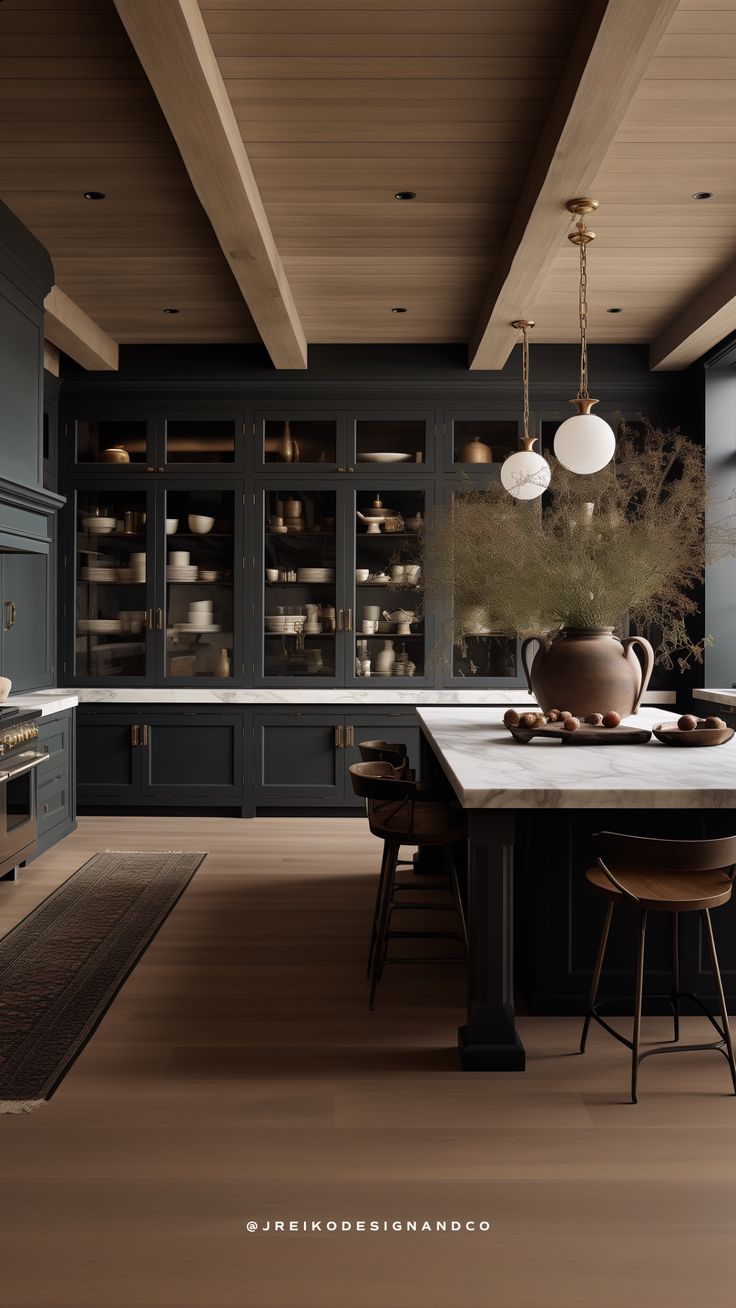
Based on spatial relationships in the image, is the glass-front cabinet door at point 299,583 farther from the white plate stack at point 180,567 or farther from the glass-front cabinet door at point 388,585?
the white plate stack at point 180,567

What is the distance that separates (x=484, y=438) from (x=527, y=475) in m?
2.14

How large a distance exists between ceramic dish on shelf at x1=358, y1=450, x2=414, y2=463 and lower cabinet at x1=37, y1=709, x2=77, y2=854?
229 cm

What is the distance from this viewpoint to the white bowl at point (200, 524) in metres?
6.12

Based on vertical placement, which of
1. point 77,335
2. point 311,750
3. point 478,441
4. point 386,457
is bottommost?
point 311,750

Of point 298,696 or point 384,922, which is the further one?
point 298,696

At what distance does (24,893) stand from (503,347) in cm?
374

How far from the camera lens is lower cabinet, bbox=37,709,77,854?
4.98 meters

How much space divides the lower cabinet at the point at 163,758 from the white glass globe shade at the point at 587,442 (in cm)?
314

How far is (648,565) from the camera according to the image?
3.58 meters

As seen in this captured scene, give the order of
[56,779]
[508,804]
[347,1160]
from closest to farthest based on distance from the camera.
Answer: [347,1160]
[508,804]
[56,779]

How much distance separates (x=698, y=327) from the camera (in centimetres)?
511

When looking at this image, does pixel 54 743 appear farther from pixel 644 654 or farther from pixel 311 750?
pixel 644 654

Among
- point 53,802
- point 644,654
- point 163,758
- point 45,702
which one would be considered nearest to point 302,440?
point 163,758

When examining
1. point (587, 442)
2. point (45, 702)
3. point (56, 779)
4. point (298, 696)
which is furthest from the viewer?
point (298, 696)
